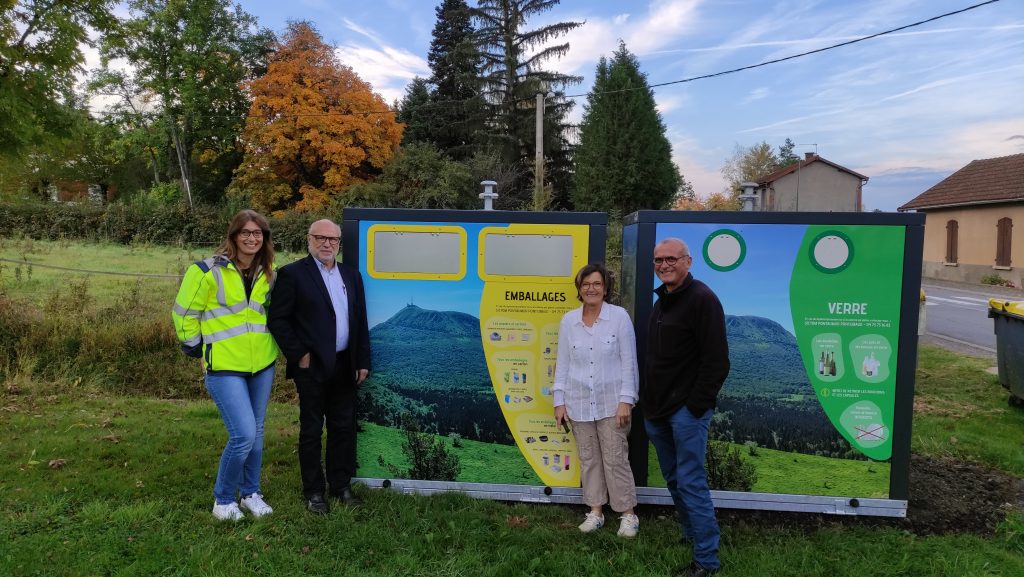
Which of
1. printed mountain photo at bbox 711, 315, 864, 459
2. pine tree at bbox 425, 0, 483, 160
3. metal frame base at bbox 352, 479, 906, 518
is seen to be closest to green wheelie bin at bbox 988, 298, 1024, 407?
metal frame base at bbox 352, 479, 906, 518

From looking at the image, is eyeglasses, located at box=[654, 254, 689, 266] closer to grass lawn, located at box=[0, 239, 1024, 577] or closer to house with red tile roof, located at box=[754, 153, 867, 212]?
grass lawn, located at box=[0, 239, 1024, 577]

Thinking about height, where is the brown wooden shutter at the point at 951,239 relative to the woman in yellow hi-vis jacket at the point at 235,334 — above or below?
above

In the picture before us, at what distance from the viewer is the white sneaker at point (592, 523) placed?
360 cm

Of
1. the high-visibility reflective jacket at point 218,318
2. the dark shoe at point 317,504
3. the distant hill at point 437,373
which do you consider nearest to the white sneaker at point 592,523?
the distant hill at point 437,373

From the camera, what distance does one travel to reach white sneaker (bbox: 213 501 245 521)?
3.55 meters

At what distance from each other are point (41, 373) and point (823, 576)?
8.09 m

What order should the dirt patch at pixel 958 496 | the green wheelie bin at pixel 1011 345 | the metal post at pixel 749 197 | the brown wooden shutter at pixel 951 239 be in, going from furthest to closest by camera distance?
the brown wooden shutter at pixel 951 239 → the green wheelie bin at pixel 1011 345 → the metal post at pixel 749 197 → the dirt patch at pixel 958 496

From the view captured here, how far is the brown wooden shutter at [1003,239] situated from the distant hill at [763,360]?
28809 mm

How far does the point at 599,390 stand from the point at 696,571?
1040 millimetres

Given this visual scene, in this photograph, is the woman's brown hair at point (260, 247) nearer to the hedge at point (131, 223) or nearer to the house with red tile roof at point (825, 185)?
the hedge at point (131, 223)

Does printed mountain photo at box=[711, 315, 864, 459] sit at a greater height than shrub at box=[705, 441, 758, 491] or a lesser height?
greater

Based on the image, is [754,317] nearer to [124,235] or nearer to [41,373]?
[41,373]

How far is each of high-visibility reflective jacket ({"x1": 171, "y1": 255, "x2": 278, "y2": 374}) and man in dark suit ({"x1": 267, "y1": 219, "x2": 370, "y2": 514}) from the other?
158 millimetres

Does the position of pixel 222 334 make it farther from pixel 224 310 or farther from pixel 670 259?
pixel 670 259
